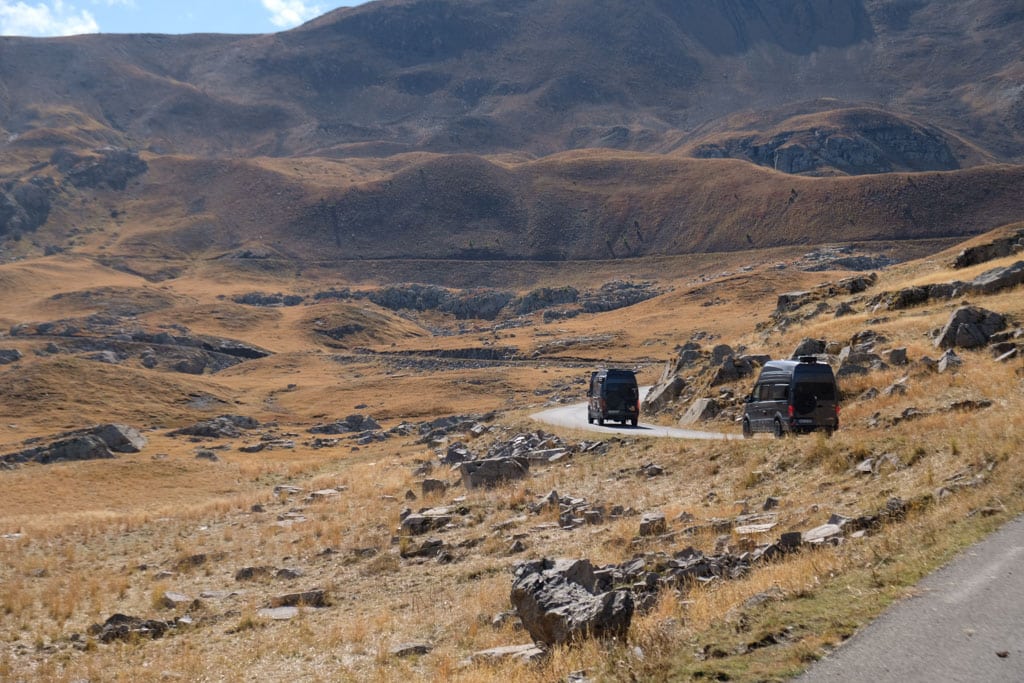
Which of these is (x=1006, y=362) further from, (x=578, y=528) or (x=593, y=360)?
(x=593, y=360)

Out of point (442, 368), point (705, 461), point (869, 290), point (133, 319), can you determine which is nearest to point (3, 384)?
point (442, 368)

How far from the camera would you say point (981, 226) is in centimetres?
18062

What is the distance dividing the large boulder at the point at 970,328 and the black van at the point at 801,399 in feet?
18.1

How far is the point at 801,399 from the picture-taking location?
80.3 feet

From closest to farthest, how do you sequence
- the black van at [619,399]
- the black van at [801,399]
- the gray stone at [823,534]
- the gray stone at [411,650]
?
the gray stone at [823,534] → the gray stone at [411,650] → the black van at [801,399] → the black van at [619,399]

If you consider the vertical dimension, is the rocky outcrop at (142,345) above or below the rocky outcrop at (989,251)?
below

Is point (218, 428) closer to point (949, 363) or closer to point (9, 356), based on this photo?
point (9, 356)

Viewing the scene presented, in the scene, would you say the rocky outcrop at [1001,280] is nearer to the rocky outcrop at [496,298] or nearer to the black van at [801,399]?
the black van at [801,399]

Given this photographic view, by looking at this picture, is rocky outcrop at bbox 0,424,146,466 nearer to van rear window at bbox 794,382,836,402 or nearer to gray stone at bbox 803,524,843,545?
van rear window at bbox 794,382,836,402

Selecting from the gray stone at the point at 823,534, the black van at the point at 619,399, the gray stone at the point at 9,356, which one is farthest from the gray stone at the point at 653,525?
the gray stone at the point at 9,356

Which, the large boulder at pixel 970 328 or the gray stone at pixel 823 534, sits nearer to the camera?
the gray stone at pixel 823 534

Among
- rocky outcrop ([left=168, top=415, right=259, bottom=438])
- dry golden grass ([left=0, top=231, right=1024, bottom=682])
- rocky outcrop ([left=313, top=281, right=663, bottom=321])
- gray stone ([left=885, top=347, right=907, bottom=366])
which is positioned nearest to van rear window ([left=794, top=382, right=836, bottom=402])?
dry golden grass ([left=0, top=231, right=1024, bottom=682])

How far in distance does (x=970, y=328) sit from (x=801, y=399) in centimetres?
A: 734

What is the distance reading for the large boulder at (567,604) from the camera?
34.5 ft
